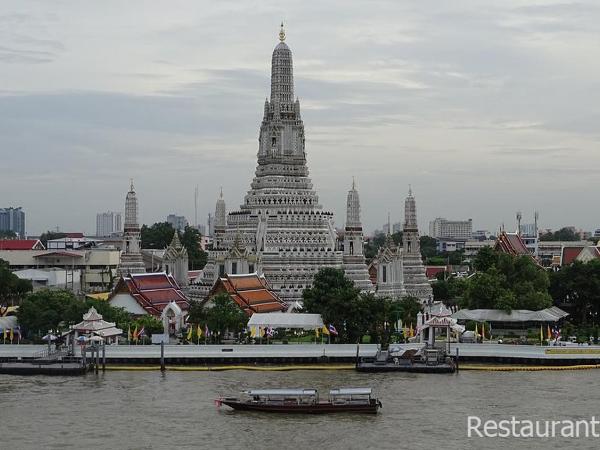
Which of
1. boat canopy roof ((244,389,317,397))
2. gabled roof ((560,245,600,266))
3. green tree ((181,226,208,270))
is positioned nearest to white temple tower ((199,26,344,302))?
gabled roof ((560,245,600,266))

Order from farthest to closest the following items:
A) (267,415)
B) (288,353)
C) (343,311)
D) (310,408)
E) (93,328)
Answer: (343,311) → (93,328) → (288,353) → (310,408) → (267,415)

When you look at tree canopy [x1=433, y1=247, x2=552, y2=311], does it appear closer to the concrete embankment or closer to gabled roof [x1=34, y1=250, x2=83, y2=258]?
the concrete embankment

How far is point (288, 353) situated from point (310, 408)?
1369cm

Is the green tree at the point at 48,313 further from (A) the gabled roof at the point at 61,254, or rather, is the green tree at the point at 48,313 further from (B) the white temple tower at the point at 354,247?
(A) the gabled roof at the point at 61,254

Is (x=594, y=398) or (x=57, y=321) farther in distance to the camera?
(x=57, y=321)

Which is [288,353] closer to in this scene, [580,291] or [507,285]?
[507,285]

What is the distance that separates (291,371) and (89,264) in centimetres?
6048

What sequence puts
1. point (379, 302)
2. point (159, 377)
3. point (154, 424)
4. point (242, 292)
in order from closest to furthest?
point (154, 424), point (159, 377), point (379, 302), point (242, 292)

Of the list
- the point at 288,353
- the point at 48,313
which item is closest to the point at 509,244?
the point at 288,353

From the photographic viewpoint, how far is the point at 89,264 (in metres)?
110

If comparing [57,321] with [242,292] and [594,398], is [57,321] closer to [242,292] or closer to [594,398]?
[242,292]

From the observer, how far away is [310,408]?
40.7m

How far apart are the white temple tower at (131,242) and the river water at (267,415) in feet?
102

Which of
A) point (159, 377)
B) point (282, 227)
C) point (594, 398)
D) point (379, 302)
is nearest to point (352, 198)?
point (282, 227)
